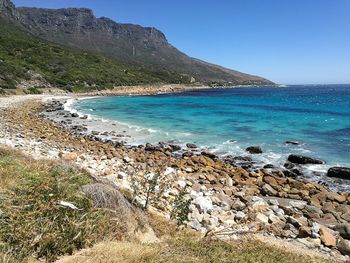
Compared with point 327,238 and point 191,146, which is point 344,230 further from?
point 191,146

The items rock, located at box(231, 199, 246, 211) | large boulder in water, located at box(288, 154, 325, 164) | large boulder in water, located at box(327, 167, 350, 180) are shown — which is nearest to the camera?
rock, located at box(231, 199, 246, 211)

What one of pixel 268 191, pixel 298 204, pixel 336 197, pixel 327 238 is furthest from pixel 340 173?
pixel 327 238

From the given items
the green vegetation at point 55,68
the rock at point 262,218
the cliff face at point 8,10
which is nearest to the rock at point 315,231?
the rock at point 262,218

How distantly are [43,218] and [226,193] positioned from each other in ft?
31.4

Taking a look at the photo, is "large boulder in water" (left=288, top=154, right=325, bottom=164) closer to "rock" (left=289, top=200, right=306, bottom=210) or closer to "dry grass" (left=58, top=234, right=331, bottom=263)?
"rock" (left=289, top=200, right=306, bottom=210)

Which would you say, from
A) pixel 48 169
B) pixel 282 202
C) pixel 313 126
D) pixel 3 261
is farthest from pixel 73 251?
pixel 313 126

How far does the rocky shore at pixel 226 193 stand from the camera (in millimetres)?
9164

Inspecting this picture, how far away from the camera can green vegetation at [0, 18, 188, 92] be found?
69413 millimetres

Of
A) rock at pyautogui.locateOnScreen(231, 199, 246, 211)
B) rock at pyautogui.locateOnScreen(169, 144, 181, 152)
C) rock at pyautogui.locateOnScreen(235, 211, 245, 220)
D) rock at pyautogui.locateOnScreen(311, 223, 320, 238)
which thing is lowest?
rock at pyautogui.locateOnScreen(169, 144, 181, 152)

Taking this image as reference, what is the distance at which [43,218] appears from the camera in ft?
18.4

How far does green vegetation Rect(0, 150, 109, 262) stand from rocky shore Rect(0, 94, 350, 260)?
2294mm

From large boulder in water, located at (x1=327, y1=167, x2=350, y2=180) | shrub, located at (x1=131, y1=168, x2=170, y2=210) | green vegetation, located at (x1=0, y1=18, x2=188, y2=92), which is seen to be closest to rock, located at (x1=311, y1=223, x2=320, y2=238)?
shrub, located at (x1=131, y1=168, x2=170, y2=210)

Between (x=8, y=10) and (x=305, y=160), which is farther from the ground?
(x=8, y=10)

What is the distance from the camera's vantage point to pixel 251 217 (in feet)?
35.2
